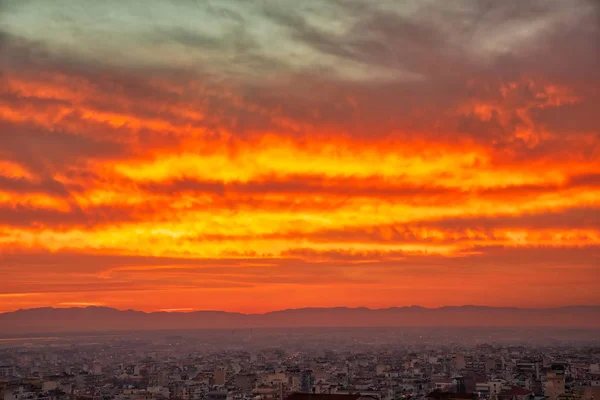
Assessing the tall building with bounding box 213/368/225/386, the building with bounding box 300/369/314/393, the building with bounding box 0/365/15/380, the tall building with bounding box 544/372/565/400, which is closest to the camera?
the tall building with bounding box 544/372/565/400

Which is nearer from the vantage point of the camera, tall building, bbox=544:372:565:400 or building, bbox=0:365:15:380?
tall building, bbox=544:372:565:400

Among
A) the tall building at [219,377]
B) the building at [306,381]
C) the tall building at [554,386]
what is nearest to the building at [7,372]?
the tall building at [219,377]

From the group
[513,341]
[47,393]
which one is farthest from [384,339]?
[47,393]

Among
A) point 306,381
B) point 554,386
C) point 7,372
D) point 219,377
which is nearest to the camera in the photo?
point 554,386

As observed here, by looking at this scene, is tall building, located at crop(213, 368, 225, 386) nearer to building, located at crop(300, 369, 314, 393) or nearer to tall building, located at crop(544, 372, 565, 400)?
building, located at crop(300, 369, 314, 393)

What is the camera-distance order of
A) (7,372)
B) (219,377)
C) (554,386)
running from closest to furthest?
(554,386) < (219,377) < (7,372)

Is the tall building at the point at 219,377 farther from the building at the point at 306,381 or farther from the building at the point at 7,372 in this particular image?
the building at the point at 7,372

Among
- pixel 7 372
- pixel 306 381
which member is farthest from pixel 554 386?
pixel 7 372

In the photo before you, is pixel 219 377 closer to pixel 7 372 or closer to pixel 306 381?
pixel 306 381

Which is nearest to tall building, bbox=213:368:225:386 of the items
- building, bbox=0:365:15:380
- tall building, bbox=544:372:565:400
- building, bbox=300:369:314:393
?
building, bbox=300:369:314:393

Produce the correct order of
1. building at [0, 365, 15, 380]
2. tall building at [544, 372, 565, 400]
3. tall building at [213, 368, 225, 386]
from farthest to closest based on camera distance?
building at [0, 365, 15, 380] → tall building at [213, 368, 225, 386] → tall building at [544, 372, 565, 400]

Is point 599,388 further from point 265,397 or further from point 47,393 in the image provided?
point 47,393
